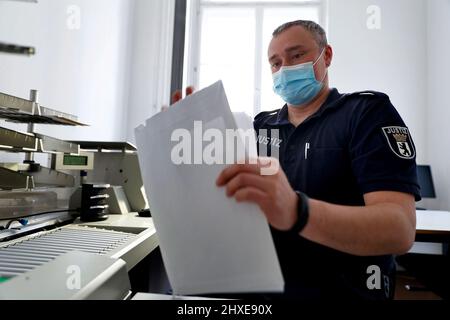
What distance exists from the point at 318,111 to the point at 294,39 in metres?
0.22

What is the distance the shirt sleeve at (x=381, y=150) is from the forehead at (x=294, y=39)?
0.25 m

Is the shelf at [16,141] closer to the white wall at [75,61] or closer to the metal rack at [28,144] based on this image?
the metal rack at [28,144]

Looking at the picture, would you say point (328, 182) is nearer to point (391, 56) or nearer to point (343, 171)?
point (343, 171)

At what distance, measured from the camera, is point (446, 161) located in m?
2.40

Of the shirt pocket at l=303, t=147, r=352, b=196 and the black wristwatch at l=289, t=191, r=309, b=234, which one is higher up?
the shirt pocket at l=303, t=147, r=352, b=196

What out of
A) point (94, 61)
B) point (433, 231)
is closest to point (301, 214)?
point (433, 231)

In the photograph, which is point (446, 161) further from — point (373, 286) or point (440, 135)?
point (373, 286)

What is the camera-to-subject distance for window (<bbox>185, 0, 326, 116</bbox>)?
2.83 meters

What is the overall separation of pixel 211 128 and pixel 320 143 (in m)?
0.48

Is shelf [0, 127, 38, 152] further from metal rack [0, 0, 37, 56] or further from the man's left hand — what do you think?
the man's left hand

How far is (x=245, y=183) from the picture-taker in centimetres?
39

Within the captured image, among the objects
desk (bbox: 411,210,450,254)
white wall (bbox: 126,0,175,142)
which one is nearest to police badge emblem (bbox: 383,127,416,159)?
desk (bbox: 411,210,450,254)

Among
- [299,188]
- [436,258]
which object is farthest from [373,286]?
[436,258]

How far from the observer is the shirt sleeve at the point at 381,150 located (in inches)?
24.1
